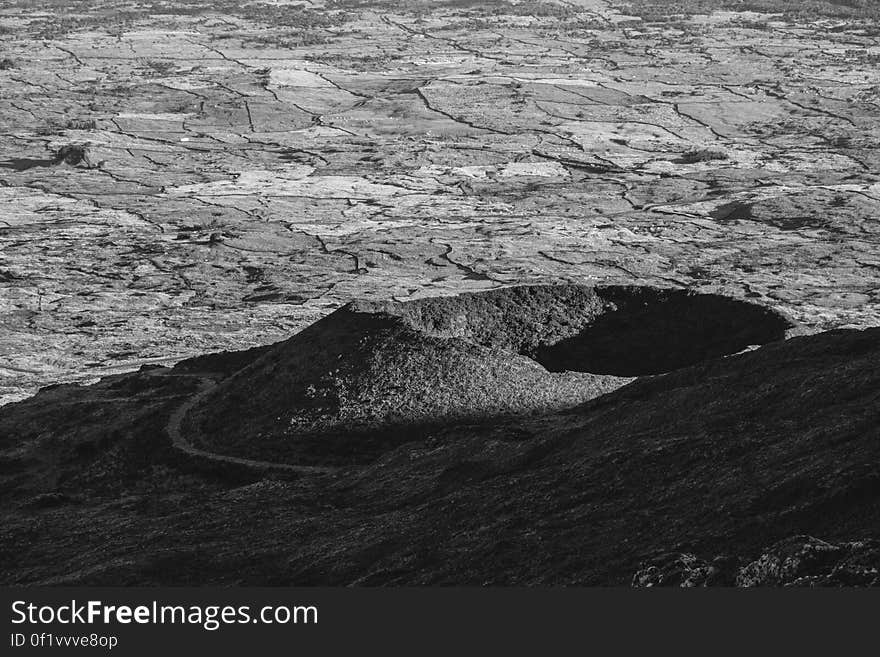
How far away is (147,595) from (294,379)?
6.36 m

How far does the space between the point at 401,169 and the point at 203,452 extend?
15.7 m

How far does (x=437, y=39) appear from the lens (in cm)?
4112

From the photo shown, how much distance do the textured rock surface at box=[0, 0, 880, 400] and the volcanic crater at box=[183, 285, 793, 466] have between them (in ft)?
12.3

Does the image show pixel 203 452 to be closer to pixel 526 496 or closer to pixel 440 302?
pixel 440 302

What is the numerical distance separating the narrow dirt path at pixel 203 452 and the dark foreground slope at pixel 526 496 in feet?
0.31

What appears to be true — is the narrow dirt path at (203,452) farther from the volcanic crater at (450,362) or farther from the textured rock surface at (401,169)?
the textured rock surface at (401,169)

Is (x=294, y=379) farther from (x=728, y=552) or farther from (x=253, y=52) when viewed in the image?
(x=253, y=52)

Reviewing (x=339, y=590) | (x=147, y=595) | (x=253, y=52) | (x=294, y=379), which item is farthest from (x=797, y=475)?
(x=253, y=52)

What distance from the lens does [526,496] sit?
7398 mm

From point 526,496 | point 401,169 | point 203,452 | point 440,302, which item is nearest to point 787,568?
point 526,496

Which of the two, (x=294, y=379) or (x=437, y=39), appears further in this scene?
(x=437, y=39)

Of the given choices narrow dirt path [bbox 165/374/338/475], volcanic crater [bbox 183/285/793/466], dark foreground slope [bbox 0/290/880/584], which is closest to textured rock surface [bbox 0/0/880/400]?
narrow dirt path [bbox 165/374/338/475]

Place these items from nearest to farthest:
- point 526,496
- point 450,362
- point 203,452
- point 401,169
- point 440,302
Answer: point 526,496, point 203,452, point 450,362, point 440,302, point 401,169

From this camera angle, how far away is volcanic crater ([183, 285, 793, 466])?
10.4m
